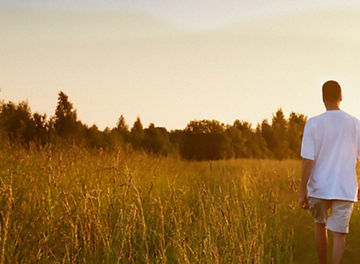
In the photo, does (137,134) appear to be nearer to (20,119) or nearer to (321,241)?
(20,119)

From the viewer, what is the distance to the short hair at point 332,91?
4.56 metres

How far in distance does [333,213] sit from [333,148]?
0.70 m

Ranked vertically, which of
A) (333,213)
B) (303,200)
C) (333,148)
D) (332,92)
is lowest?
(333,213)

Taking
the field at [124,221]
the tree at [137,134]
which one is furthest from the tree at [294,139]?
the field at [124,221]

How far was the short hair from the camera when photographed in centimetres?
456

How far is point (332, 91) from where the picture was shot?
15.0ft

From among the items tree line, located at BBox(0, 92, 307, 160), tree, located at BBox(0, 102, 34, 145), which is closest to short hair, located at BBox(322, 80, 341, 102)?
tree line, located at BBox(0, 92, 307, 160)

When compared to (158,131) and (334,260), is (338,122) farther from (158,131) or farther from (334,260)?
(158,131)

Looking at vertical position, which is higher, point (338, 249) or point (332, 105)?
point (332, 105)

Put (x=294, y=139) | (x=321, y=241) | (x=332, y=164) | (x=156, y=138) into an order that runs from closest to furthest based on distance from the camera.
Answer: (x=332, y=164), (x=321, y=241), (x=156, y=138), (x=294, y=139)

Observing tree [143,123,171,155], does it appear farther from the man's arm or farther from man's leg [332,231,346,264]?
man's leg [332,231,346,264]

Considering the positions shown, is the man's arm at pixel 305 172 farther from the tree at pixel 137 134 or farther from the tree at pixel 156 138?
the tree at pixel 156 138

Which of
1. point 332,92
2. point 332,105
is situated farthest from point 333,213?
point 332,92

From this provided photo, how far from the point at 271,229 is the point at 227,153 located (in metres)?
23.8
